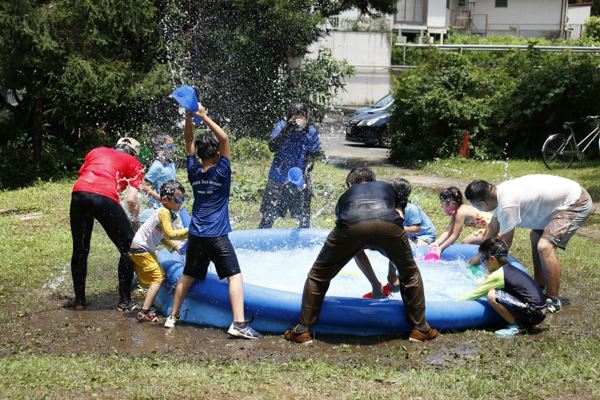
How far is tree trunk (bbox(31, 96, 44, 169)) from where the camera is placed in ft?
52.2

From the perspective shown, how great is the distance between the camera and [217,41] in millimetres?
17516

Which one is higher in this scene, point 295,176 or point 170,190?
point 170,190

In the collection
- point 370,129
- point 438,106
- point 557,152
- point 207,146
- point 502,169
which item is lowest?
point 370,129

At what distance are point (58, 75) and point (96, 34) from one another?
1.08 meters

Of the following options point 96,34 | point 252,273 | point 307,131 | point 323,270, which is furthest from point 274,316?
point 96,34

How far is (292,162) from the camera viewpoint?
29.2 feet

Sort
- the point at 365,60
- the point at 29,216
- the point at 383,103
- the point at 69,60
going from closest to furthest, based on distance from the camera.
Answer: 1. the point at 29,216
2. the point at 69,60
3. the point at 383,103
4. the point at 365,60

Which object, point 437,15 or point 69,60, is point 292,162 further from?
point 437,15

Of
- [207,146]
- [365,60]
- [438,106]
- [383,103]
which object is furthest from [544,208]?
[365,60]

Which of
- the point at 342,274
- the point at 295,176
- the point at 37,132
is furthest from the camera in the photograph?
the point at 37,132

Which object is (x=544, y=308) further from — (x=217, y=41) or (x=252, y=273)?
(x=217, y=41)

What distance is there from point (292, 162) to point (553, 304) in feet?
10.8

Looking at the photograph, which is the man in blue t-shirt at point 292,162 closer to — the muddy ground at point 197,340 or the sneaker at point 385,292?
the sneaker at point 385,292

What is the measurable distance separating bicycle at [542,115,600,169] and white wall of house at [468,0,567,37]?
103ft
